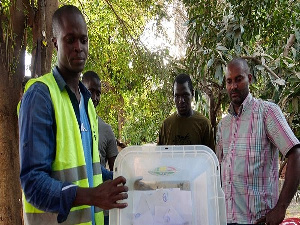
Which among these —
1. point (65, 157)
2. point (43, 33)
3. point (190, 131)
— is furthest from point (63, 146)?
point (43, 33)

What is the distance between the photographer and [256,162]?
2.11 m

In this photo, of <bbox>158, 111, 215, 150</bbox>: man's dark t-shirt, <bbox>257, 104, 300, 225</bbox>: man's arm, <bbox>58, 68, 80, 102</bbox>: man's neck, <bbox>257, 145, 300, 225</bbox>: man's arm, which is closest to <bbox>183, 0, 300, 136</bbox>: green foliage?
<bbox>158, 111, 215, 150</bbox>: man's dark t-shirt

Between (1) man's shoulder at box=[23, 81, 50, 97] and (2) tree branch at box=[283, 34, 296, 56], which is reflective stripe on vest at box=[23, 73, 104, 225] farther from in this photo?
(2) tree branch at box=[283, 34, 296, 56]

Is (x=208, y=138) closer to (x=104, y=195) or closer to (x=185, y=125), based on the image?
(x=185, y=125)

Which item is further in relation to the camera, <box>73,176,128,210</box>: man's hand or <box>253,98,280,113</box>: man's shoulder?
<box>253,98,280,113</box>: man's shoulder

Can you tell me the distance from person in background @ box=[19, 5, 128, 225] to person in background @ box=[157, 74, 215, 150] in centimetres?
159

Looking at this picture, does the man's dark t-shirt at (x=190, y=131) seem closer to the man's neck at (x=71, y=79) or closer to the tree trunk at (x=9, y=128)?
the tree trunk at (x=9, y=128)

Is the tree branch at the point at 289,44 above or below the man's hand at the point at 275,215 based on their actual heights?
above

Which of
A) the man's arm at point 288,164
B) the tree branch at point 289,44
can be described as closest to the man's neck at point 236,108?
the man's arm at point 288,164

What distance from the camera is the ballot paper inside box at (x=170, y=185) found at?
4.27ft

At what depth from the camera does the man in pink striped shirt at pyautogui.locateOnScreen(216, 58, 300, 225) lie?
6.51 feet

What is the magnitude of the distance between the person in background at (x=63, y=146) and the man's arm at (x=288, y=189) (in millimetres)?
934

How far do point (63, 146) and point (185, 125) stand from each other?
1.95 metres

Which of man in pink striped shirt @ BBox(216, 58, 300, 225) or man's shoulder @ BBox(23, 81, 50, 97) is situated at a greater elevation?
man's shoulder @ BBox(23, 81, 50, 97)
